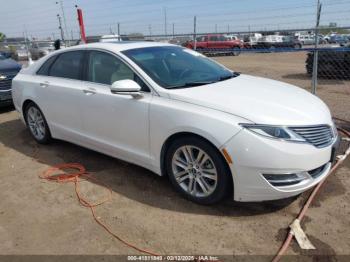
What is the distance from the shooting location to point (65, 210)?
145 inches

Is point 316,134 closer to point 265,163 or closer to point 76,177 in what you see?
point 265,163

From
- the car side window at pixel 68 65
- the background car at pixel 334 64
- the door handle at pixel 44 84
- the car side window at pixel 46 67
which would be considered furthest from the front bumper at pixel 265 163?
the background car at pixel 334 64

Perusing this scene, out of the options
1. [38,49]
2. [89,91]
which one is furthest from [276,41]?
[89,91]

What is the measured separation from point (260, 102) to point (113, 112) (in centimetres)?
170

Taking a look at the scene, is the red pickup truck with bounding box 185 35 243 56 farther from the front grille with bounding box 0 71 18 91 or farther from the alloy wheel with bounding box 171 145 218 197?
the alloy wheel with bounding box 171 145 218 197

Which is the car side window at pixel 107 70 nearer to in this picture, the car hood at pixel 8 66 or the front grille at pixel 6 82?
the front grille at pixel 6 82

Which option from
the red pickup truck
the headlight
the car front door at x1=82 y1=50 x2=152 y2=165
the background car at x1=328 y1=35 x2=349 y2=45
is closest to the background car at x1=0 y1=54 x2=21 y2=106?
the car front door at x1=82 y1=50 x2=152 y2=165

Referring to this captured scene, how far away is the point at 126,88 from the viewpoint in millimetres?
3676

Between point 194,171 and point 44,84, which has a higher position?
point 44,84

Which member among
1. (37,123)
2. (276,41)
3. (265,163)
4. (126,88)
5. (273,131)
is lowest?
(276,41)

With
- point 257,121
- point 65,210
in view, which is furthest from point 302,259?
point 65,210

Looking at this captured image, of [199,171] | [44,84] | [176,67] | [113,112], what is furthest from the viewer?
[44,84]

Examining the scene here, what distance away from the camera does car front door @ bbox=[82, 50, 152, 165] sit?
3.87 metres

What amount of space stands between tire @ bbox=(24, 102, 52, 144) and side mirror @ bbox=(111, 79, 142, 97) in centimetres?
221
